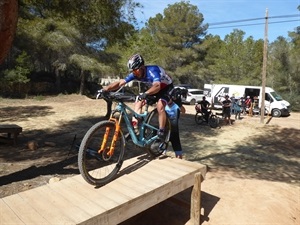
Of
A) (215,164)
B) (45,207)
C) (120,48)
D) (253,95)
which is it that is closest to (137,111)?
(45,207)

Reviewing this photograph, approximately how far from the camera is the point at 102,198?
3701mm

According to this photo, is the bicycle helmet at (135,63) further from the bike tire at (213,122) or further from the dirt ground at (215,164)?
the bike tire at (213,122)

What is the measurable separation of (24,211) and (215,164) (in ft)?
20.7

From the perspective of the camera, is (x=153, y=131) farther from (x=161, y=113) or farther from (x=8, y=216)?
(x=8, y=216)

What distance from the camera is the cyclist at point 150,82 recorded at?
455 centimetres

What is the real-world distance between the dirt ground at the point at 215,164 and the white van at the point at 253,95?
6.70 metres

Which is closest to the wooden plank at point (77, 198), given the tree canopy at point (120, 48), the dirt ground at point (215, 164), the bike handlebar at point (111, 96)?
the bike handlebar at point (111, 96)

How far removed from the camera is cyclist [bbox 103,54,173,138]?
4.55 meters

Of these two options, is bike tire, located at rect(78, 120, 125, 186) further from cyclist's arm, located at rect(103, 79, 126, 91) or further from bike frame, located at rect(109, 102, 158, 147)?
cyclist's arm, located at rect(103, 79, 126, 91)

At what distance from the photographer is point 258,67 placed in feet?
128

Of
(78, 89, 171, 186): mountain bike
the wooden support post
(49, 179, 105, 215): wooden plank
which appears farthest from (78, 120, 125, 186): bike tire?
the wooden support post

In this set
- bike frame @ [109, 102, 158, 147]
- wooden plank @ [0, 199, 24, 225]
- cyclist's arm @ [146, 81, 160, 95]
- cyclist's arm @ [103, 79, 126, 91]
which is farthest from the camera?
cyclist's arm @ [146, 81, 160, 95]

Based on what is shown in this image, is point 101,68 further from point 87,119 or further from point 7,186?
point 7,186

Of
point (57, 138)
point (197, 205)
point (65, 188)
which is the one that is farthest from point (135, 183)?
point (57, 138)
